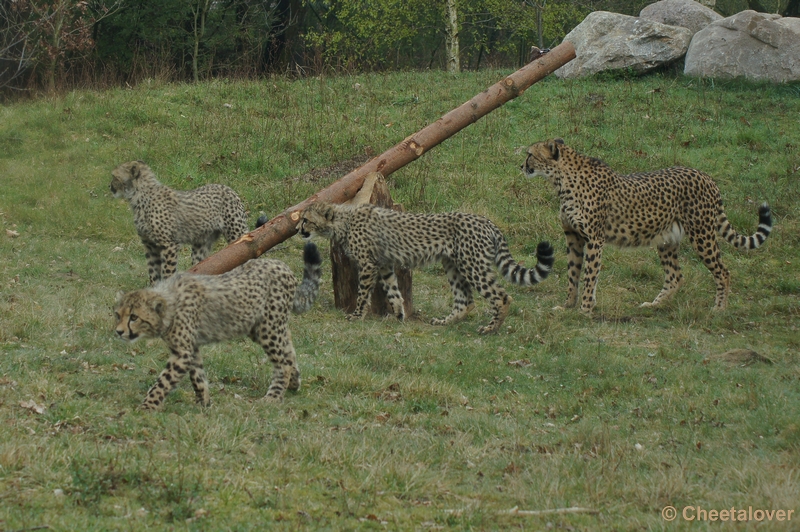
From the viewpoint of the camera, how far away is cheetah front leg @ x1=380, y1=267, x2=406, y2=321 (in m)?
9.78

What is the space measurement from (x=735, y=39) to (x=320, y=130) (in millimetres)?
8196

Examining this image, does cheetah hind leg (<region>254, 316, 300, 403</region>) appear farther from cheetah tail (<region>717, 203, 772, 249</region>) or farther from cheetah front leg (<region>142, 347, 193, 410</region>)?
cheetah tail (<region>717, 203, 772, 249</region>)

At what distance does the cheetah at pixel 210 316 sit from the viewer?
6.30 metres

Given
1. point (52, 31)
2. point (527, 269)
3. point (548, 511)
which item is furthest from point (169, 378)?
point (52, 31)

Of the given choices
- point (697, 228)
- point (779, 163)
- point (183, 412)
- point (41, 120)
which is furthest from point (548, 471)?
point (41, 120)

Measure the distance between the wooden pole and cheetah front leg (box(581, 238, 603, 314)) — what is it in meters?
1.90

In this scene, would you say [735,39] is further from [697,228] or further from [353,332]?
[353,332]

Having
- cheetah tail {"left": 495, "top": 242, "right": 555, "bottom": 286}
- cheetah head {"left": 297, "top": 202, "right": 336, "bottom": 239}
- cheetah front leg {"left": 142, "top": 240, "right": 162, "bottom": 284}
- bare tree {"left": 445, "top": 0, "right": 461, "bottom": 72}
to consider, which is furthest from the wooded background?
cheetah tail {"left": 495, "top": 242, "right": 555, "bottom": 286}

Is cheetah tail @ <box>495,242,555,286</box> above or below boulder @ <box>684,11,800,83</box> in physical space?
below

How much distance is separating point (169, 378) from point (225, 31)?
21.5 metres

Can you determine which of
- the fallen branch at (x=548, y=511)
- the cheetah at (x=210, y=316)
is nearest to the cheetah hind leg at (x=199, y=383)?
the cheetah at (x=210, y=316)

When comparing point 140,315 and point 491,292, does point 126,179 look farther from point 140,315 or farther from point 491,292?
point 140,315

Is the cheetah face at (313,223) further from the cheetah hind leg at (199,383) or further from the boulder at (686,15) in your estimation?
the boulder at (686,15)

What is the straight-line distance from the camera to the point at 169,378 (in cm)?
621
